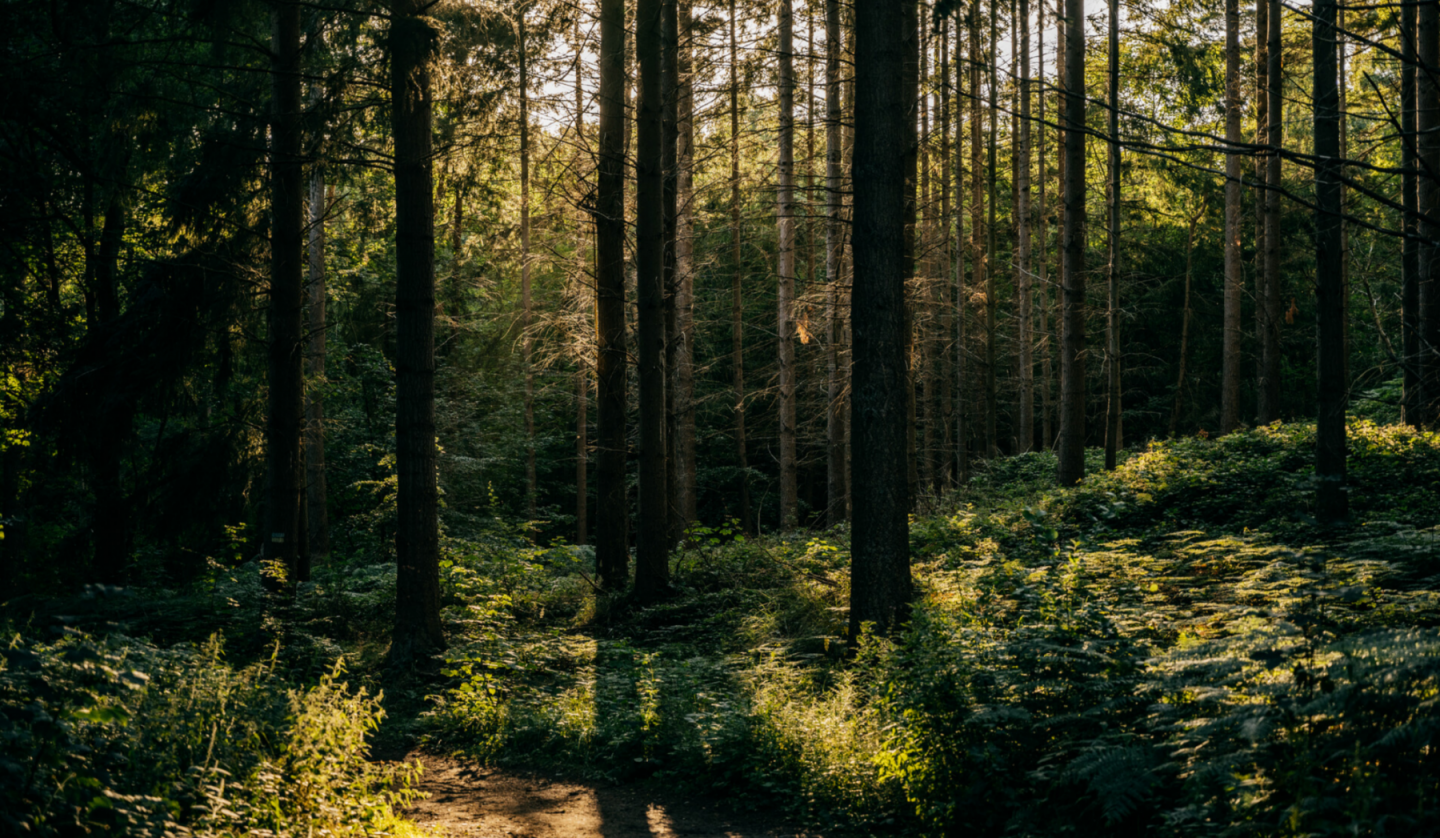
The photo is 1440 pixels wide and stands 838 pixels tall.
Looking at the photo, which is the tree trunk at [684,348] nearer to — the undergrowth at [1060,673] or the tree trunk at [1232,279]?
the undergrowth at [1060,673]

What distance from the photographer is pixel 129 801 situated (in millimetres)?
3477

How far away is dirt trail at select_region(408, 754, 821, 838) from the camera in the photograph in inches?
216

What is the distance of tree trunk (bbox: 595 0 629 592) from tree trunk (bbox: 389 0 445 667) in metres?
2.67

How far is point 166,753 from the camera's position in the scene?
4.12 m

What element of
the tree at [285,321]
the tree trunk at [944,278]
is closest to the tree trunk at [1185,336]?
the tree trunk at [944,278]

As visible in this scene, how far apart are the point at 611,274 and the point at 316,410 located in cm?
853

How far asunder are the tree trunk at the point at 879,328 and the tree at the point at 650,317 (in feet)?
14.1

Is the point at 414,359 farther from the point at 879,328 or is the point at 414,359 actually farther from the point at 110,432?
the point at 879,328

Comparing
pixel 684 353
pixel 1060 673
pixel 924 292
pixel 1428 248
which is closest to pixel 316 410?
pixel 684 353

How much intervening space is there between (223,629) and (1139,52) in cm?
1994

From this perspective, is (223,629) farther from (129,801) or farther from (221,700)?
(129,801)

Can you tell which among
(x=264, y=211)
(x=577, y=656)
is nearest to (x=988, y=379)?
(x=577, y=656)

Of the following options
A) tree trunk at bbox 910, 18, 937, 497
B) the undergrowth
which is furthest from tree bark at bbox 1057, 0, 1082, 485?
tree trunk at bbox 910, 18, 937, 497

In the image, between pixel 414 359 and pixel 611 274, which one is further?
pixel 611 274
